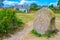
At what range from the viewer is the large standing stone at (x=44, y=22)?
9.02m

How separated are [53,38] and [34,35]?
2.44ft

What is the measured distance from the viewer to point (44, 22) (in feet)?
29.8

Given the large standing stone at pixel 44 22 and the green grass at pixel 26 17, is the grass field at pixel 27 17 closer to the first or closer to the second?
the green grass at pixel 26 17

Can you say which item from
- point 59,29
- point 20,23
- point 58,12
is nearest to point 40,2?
point 58,12

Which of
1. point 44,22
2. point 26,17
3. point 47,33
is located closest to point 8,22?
point 44,22

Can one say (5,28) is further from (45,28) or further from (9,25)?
(45,28)

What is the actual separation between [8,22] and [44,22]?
1.53 m

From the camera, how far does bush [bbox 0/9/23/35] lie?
9422 millimetres

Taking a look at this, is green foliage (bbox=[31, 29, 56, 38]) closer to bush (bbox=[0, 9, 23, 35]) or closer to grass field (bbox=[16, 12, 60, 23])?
bush (bbox=[0, 9, 23, 35])

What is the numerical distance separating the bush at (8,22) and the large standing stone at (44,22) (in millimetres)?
1114

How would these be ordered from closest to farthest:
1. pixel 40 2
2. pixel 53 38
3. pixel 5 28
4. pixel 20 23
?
pixel 53 38
pixel 5 28
pixel 20 23
pixel 40 2

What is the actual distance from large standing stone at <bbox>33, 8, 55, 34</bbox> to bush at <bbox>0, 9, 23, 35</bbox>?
1114 millimetres

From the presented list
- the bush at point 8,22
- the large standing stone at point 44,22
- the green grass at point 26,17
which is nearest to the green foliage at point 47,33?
the large standing stone at point 44,22

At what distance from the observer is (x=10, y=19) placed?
33.1ft
